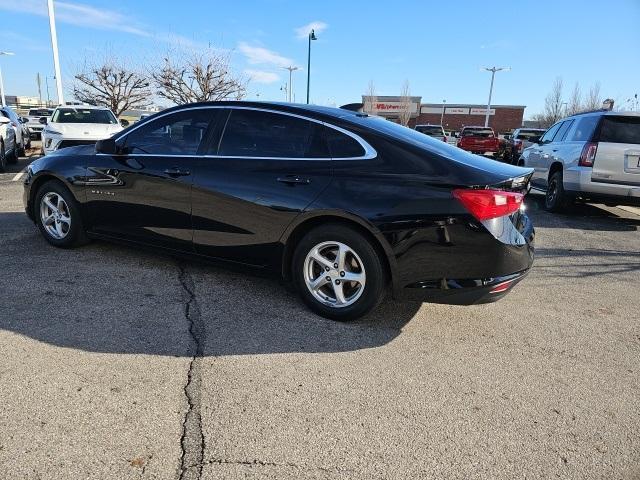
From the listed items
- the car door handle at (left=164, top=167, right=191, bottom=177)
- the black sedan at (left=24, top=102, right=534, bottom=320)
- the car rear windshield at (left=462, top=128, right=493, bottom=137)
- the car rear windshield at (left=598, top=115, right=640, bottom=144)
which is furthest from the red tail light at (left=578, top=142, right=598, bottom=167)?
the car rear windshield at (left=462, top=128, right=493, bottom=137)

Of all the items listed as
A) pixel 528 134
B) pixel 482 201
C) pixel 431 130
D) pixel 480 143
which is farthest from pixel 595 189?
pixel 431 130

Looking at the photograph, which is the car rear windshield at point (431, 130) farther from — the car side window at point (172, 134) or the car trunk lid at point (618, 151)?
the car side window at point (172, 134)

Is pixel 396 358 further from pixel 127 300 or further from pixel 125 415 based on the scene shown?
pixel 127 300

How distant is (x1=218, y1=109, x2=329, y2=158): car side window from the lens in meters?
3.97

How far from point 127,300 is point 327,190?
1.86 m

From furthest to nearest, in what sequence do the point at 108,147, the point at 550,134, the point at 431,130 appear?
the point at 431,130 < the point at 550,134 < the point at 108,147

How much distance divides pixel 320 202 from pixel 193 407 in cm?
169

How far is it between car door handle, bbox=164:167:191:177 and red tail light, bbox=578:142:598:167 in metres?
6.58

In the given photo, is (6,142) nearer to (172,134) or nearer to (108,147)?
(108,147)

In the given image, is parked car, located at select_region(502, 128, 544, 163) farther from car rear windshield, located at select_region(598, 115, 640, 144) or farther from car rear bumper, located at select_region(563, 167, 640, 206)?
car rear windshield, located at select_region(598, 115, 640, 144)

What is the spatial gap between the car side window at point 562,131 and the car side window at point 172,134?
7411 mm

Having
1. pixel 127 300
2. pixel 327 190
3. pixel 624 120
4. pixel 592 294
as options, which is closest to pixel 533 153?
pixel 624 120

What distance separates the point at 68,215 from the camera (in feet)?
17.5

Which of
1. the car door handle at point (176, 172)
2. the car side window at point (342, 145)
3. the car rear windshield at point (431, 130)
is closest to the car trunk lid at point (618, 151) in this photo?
the car side window at point (342, 145)
